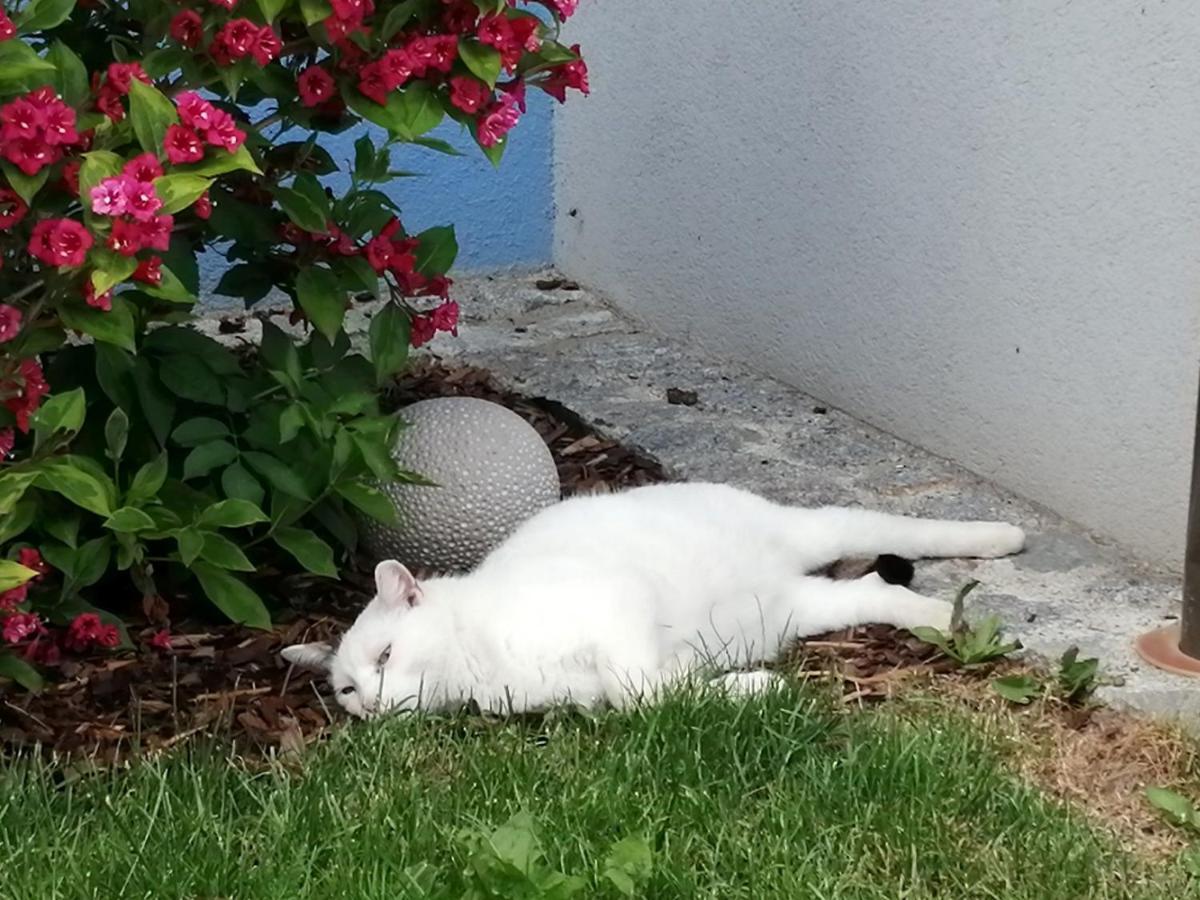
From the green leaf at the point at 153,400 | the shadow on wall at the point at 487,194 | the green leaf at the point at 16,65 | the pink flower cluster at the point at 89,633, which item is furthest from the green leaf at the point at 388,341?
the shadow on wall at the point at 487,194

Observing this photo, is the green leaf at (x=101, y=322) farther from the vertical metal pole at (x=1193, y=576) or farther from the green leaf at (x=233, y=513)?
the vertical metal pole at (x=1193, y=576)

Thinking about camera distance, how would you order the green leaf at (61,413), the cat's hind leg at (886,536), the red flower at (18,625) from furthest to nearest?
the cat's hind leg at (886,536) < the red flower at (18,625) < the green leaf at (61,413)

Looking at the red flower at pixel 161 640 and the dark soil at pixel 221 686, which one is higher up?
the red flower at pixel 161 640

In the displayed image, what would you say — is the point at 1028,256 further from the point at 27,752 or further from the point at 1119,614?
the point at 27,752

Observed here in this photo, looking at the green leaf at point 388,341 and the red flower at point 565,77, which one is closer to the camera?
the red flower at point 565,77

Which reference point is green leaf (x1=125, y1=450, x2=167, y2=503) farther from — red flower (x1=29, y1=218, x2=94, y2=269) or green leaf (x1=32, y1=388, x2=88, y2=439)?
red flower (x1=29, y1=218, x2=94, y2=269)

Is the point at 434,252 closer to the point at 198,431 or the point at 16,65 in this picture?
the point at 198,431

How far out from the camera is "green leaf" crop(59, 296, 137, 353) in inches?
112

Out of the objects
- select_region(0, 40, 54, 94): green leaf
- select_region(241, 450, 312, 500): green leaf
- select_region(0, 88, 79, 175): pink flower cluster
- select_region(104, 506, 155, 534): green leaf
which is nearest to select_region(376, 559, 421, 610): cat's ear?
select_region(241, 450, 312, 500): green leaf

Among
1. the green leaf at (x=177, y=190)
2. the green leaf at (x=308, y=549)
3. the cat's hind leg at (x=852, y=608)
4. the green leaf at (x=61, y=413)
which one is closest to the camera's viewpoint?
the green leaf at (x=177, y=190)

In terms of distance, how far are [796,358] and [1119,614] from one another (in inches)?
69.3

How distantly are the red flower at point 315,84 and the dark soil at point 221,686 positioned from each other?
1.14m

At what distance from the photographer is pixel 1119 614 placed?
3.67 metres

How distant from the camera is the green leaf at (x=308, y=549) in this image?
351 centimetres
